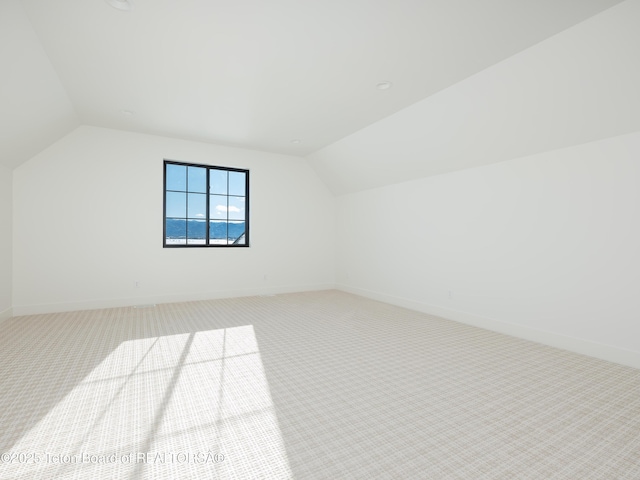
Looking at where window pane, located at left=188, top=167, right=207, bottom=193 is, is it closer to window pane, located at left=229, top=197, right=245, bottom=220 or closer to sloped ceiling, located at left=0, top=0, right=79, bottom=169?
window pane, located at left=229, top=197, right=245, bottom=220

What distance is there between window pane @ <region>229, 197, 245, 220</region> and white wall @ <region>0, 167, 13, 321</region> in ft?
9.83

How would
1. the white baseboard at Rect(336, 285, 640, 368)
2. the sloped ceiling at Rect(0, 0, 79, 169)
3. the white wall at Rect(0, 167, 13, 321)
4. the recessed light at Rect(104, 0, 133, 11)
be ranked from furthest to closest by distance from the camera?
1. the white wall at Rect(0, 167, 13, 321)
2. the white baseboard at Rect(336, 285, 640, 368)
3. the sloped ceiling at Rect(0, 0, 79, 169)
4. the recessed light at Rect(104, 0, 133, 11)

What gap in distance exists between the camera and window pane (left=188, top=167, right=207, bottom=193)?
5.62 metres

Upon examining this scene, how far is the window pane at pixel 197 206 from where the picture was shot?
5.59 metres

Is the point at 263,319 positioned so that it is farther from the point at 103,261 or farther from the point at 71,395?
the point at 103,261

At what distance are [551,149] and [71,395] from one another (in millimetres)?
4707

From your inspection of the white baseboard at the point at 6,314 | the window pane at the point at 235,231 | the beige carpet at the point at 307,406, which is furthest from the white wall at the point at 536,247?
the white baseboard at the point at 6,314

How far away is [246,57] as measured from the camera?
286 cm

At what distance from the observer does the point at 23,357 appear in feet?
9.43

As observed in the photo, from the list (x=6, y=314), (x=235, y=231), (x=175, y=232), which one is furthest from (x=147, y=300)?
(x=235, y=231)

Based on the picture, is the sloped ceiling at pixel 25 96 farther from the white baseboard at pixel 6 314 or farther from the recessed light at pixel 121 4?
Result: the white baseboard at pixel 6 314

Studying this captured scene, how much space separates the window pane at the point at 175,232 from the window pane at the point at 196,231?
10 cm

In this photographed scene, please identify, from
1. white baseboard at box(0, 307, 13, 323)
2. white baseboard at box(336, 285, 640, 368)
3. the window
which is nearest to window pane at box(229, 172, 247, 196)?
the window

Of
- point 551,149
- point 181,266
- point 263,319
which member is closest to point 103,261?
point 181,266
